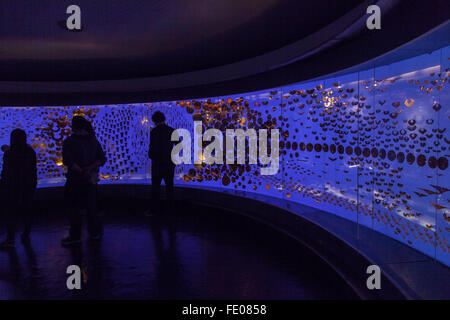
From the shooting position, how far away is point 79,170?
393 centimetres

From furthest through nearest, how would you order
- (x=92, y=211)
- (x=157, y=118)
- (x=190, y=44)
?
(x=157, y=118), (x=190, y=44), (x=92, y=211)

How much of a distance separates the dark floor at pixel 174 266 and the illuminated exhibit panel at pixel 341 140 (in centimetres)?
84

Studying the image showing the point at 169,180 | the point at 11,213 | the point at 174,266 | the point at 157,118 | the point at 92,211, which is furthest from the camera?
the point at 157,118

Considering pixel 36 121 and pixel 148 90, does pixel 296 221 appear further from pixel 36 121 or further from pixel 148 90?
pixel 36 121

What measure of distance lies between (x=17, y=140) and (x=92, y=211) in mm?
1194

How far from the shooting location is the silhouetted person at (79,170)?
395 cm

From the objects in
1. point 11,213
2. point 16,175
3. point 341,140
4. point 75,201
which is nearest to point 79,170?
point 75,201

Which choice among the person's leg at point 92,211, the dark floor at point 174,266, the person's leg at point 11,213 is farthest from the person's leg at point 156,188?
the person's leg at point 11,213

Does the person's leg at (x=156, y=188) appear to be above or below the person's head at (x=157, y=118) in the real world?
below

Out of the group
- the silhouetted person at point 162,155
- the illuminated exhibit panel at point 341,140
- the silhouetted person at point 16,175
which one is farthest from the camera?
the silhouetted person at point 162,155

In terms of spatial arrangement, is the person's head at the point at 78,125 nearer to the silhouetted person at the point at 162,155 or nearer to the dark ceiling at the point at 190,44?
the dark ceiling at the point at 190,44

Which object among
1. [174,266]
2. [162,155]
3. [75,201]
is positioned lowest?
[174,266]

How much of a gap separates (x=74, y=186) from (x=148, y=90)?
4.05 m

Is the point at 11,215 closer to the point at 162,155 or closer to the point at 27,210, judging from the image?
the point at 27,210
